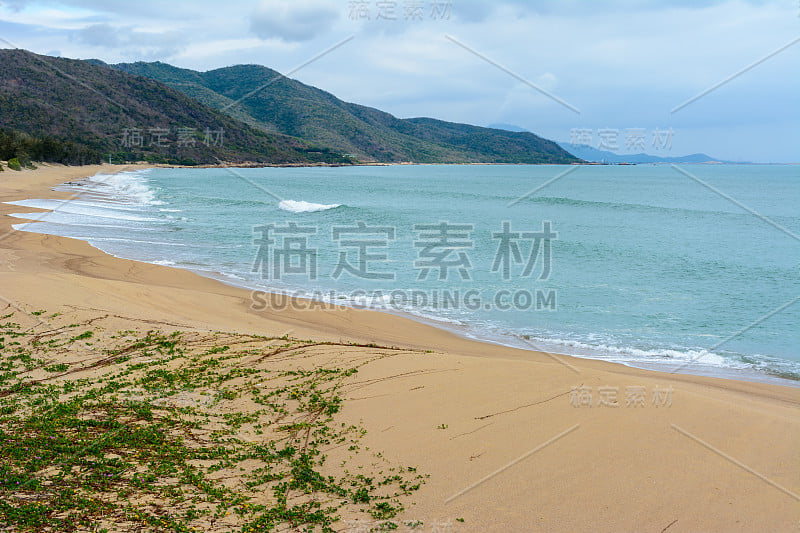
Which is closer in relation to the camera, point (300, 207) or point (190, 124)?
point (300, 207)

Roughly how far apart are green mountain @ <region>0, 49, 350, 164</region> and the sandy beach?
197 ft

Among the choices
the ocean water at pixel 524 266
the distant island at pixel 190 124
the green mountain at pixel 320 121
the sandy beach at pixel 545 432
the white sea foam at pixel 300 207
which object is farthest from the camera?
the green mountain at pixel 320 121

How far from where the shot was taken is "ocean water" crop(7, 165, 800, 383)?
35.9ft

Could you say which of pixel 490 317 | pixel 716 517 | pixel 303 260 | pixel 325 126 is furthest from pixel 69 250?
pixel 325 126

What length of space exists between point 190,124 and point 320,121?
5683 cm

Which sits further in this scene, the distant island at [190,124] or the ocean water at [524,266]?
the distant island at [190,124]

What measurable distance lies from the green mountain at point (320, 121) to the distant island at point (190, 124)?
0.35m

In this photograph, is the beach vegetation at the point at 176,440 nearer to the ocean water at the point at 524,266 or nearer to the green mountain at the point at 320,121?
the ocean water at the point at 524,266

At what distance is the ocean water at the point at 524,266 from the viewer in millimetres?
10938

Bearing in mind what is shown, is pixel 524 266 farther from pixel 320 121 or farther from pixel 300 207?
pixel 320 121

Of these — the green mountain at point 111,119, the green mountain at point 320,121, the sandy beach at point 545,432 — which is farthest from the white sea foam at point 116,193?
the green mountain at point 320,121

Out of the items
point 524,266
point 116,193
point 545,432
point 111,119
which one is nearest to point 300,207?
point 116,193

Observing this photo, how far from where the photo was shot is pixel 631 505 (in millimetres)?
4555

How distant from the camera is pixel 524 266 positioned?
18.4 meters
